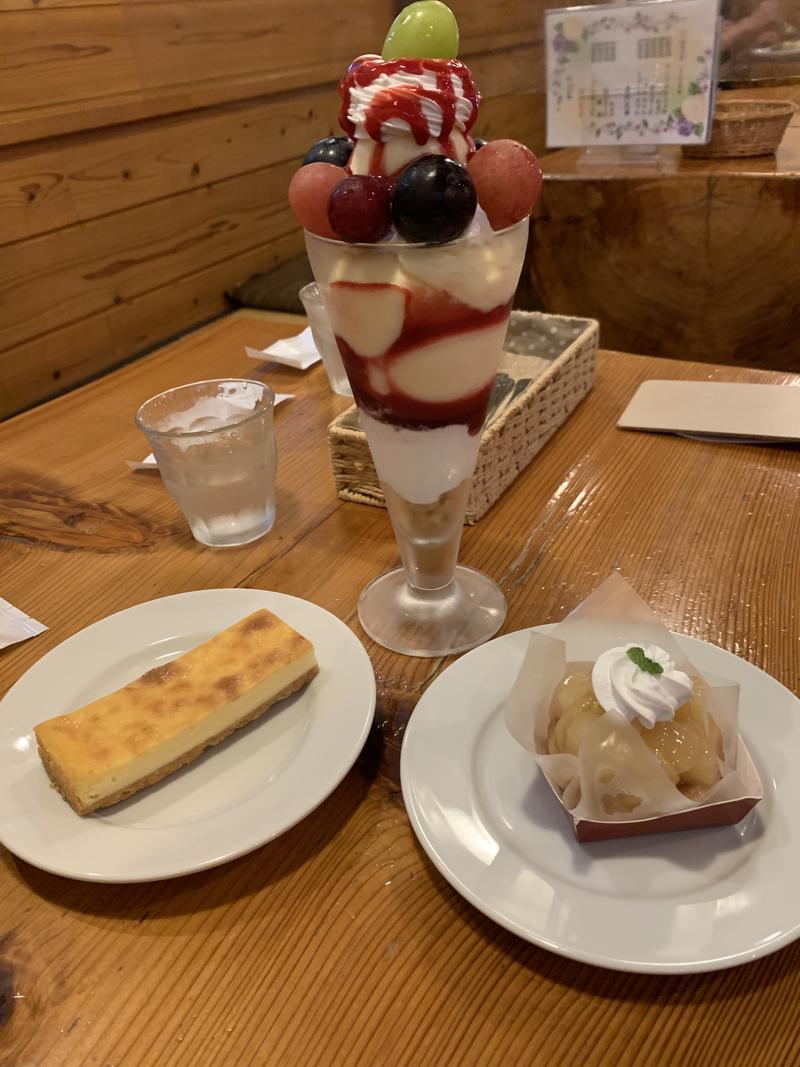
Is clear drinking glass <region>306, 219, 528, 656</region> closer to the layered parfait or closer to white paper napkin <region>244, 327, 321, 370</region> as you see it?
the layered parfait

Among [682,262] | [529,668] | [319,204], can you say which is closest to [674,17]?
[682,262]

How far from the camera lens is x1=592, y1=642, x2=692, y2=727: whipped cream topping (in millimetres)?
559

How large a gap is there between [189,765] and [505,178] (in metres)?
0.54

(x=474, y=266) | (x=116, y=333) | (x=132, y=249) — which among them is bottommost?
(x=116, y=333)

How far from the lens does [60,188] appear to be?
2.05 metres

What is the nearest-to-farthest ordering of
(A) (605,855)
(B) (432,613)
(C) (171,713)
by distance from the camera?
(A) (605,855), (C) (171,713), (B) (432,613)

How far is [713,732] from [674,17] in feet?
6.63

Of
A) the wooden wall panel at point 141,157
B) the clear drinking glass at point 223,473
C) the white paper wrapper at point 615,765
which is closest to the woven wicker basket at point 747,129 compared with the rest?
the wooden wall panel at point 141,157

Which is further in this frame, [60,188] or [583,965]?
[60,188]

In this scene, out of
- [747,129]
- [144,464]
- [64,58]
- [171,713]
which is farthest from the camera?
[747,129]

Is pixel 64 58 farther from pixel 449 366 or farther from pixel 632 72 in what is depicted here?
pixel 449 366

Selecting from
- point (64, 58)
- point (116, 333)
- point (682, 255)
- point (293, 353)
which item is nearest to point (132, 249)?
point (116, 333)

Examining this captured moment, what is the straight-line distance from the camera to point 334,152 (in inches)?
26.3

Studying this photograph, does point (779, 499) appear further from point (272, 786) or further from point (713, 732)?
point (272, 786)
